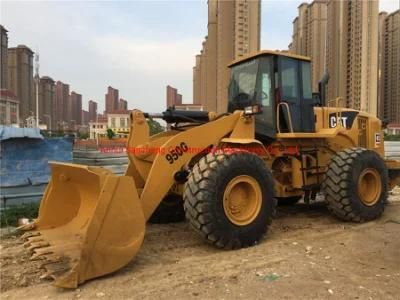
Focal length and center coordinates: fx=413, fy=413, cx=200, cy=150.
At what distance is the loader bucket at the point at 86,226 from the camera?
3.95m

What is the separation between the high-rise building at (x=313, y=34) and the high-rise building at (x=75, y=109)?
53094 mm

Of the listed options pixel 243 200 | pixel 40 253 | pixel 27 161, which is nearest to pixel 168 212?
pixel 243 200

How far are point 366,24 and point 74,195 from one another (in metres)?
20.4

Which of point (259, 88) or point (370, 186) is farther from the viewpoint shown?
point (370, 186)

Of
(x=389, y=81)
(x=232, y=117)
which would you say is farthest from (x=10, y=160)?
(x=389, y=81)

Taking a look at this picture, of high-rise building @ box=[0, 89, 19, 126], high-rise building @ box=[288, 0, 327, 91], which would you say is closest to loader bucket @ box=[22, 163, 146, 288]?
high-rise building @ box=[288, 0, 327, 91]

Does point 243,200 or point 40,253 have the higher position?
point 243,200

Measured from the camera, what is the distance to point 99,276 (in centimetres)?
405

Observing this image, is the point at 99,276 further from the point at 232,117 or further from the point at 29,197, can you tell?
the point at 29,197

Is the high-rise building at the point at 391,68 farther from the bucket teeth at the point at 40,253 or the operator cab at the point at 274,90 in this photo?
the bucket teeth at the point at 40,253

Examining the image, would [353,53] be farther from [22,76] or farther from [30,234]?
[22,76]

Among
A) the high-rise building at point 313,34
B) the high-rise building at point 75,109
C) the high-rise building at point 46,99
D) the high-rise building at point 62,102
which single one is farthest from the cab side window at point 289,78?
the high-rise building at point 75,109

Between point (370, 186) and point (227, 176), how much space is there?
3179 millimetres

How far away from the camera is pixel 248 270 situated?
431 centimetres
